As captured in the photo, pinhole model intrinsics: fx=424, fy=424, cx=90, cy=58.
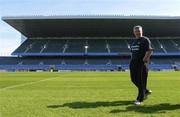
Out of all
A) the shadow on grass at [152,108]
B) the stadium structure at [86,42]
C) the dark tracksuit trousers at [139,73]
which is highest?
the stadium structure at [86,42]

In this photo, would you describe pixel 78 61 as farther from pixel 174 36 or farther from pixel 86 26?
pixel 174 36

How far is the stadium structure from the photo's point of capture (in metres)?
78.6

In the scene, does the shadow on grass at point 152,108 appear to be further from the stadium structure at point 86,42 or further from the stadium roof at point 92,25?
the stadium roof at point 92,25

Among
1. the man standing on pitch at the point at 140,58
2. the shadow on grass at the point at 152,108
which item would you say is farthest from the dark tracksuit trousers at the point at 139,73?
the shadow on grass at the point at 152,108

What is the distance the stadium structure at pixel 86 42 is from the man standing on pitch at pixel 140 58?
219ft

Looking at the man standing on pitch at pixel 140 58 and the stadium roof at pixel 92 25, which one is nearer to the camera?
the man standing on pitch at pixel 140 58

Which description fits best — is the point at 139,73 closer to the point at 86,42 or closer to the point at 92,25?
the point at 92,25

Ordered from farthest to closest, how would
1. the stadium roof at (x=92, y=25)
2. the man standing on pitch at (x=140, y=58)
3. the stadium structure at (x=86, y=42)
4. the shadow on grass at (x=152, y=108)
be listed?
the stadium structure at (x=86, y=42) < the stadium roof at (x=92, y=25) < the man standing on pitch at (x=140, y=58) < the shadow on grass at (x=152, y=108)

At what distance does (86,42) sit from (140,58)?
3055 inches

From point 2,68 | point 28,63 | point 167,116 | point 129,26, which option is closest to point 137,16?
point 129,26

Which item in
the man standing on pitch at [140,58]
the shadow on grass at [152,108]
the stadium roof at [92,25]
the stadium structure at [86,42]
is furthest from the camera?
the stadium structure at [86,42]

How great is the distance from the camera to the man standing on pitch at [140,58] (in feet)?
33.5

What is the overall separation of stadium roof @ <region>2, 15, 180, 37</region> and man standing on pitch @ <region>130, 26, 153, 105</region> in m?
66.7

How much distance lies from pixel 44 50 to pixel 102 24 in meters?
13.0
